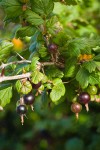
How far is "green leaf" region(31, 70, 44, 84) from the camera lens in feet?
7.19

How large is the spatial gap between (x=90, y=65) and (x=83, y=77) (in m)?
0.07

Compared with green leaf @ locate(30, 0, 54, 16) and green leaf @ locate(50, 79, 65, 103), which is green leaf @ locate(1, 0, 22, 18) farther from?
green leaf @ locate(50, 79, 65, 103)

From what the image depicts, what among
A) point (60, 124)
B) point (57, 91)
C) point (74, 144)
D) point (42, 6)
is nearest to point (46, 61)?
point (57, 91)

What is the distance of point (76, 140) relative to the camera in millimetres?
5121

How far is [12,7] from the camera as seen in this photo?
2287 mm

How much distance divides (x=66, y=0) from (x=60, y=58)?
296 millimetres

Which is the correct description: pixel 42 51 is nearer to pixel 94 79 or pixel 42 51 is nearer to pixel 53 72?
pixel 53 72

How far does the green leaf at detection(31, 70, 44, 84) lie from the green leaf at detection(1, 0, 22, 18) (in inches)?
12.3

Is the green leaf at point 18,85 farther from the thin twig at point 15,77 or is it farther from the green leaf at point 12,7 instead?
the green leaf at point 12,7

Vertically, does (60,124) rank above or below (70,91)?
below

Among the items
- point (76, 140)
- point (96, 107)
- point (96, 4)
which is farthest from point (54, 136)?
point (96, 4)

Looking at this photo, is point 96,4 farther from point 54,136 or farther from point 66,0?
point 54,136

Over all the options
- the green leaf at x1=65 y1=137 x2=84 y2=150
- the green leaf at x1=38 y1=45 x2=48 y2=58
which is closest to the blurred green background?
the green leaf at x1=65 y1=137 x2=84 y2=150

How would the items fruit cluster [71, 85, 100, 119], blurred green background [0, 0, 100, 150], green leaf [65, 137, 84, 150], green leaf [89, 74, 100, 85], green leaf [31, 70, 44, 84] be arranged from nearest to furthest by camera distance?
green leaf [31, 70, 44, 84] < green leaf [89, 74, 100, 85] < fruit cluster [71, 85, 100, 119] < blurred green background [0, 0, 100, 150] < green leaf [65, 137, 84, 150]
